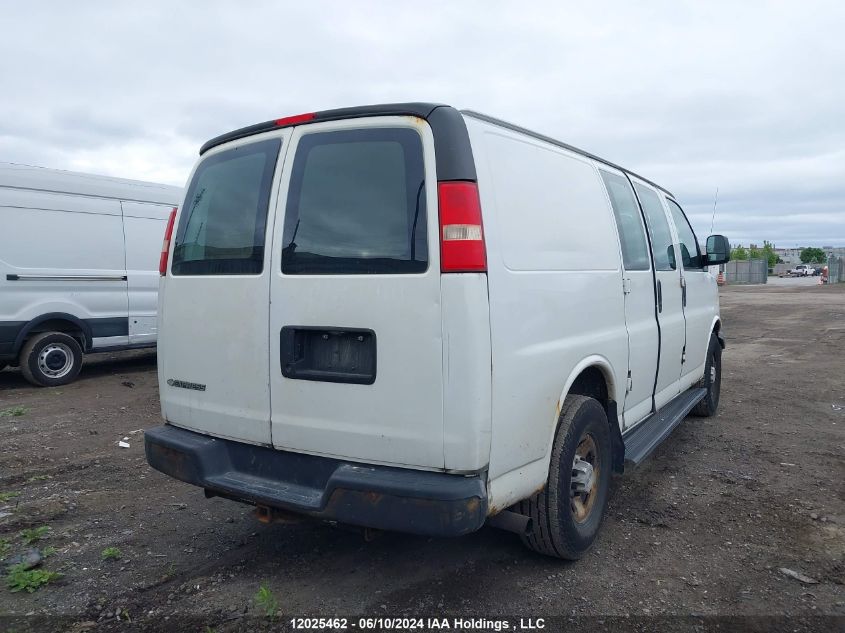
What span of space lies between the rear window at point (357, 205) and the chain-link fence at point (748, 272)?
4913 cm

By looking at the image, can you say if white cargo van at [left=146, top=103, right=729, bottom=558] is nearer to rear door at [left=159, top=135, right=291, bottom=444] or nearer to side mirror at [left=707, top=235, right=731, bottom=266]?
rear door at [left=159, top=135, right=291, bottom=444]

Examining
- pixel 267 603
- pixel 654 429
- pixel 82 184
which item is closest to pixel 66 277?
pixel 82 184

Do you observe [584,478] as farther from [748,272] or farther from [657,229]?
[748,272]

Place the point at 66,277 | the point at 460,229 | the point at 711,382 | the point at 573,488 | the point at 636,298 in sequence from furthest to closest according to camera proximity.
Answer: the point at 66,277 < the point at 711,382 < the point at 636,298 < the point at 573,488 < the point at 460,229

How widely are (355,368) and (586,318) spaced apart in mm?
1314

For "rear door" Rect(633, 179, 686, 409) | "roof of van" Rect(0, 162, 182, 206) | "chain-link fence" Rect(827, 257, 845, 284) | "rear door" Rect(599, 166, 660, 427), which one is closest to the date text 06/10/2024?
"rear door" Rect(599, 166, 660, 427)

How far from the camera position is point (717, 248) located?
19.6 feet

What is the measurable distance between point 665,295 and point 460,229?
8.89 feet

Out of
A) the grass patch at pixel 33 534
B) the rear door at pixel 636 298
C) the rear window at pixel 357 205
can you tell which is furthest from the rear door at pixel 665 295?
the grass patch at pixel 33 534

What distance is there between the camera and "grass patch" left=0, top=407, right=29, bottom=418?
22.0 ft

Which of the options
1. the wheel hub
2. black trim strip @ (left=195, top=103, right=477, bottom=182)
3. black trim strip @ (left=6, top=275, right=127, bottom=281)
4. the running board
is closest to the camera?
black trim strip @ (left=195, top=103, right=477, bottom=182)

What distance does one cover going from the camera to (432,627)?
282 centimetres

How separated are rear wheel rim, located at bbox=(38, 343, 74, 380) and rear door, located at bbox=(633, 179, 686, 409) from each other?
714 cm

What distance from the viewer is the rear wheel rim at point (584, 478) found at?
11.1ft
